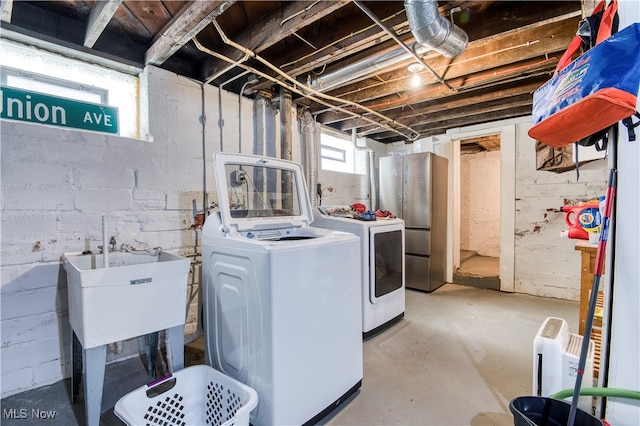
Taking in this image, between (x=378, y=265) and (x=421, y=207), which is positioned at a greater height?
(x=421, y=207)

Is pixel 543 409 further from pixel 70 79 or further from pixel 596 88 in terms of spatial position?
pixel 70 79

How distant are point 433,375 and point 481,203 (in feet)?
15.7

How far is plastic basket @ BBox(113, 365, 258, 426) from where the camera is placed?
48.5 inches

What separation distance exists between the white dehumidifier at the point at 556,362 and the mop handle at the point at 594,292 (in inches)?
12.7

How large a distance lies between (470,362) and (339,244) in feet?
4.51

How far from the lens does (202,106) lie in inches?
95.0

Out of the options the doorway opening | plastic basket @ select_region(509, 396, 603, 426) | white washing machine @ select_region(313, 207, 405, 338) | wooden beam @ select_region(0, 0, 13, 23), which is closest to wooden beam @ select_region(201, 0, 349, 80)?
wooden beam @ select_region(0, 0, 13, 23)

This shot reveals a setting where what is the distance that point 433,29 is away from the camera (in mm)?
1543

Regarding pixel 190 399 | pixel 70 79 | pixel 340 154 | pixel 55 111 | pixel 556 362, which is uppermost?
pixel 70 79

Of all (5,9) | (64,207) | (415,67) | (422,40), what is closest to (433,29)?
(422,40)

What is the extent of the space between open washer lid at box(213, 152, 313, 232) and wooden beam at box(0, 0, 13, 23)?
1.17m

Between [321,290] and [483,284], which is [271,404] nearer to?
[321,290]

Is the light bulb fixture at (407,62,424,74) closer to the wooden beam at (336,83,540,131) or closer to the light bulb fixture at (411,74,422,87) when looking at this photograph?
the light bulb fixture at (411,74,422,87)

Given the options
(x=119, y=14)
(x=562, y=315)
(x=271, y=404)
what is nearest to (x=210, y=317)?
(x=271, y=404)
